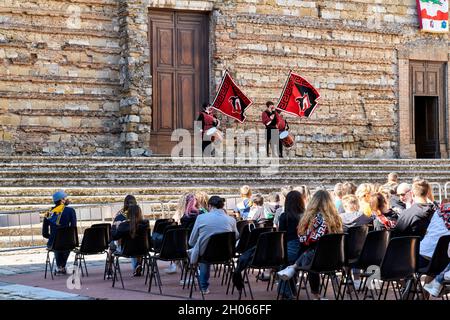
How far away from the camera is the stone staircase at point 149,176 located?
1789 centimetres

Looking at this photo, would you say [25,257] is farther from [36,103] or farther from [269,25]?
[269,25]

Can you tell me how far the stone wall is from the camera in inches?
870

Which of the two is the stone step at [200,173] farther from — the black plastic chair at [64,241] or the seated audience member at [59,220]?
the black plastic chair at [64,241]

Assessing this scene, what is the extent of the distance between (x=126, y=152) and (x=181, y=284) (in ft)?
35.5

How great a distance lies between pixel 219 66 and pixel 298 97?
226 centimetres

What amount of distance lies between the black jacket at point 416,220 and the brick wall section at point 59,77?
1326 centimetres

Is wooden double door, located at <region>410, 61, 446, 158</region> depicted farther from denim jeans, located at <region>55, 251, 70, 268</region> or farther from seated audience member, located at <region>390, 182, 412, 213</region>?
denim jeans, located at <region>55, 251, 70, 268</region>

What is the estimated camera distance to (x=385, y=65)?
90.4ft

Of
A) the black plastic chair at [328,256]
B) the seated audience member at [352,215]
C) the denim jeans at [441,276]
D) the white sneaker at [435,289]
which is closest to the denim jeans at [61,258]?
the seated audience member at [352,215]

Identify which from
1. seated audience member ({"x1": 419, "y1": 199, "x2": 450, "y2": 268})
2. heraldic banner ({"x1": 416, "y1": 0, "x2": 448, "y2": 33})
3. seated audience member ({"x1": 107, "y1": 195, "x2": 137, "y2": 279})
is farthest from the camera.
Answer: heraldic banner ({"x1": 416, "y1": 0, "x2": 448, "y2": 33})

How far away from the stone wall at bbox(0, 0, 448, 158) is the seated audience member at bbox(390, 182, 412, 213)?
34.9 feet

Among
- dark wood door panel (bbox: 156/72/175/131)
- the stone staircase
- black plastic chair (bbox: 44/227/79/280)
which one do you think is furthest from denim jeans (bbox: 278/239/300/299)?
dark wood door panel (bbox: 156/72/175/131)

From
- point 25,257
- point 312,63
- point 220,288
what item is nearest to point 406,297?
point 220,288

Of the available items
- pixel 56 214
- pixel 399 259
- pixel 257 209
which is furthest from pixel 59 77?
pixel 399 259
